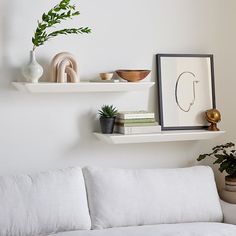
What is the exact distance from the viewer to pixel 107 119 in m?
3.37

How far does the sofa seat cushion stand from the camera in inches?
114

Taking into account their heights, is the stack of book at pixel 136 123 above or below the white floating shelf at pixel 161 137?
above

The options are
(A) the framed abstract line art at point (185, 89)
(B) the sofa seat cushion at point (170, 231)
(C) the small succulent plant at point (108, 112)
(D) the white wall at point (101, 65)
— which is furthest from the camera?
(A) the framed abstract line art at point (185, 89)

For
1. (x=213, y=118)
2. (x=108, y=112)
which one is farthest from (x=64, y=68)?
(x=213, y=118)

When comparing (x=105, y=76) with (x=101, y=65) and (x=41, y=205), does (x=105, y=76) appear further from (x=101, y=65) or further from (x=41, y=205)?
(x=41, y=205)

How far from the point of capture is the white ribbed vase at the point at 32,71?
10.3 ft

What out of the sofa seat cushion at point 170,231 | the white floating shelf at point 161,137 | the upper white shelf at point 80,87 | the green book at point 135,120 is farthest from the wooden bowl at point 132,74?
the sofa seat cushion at point 170,231

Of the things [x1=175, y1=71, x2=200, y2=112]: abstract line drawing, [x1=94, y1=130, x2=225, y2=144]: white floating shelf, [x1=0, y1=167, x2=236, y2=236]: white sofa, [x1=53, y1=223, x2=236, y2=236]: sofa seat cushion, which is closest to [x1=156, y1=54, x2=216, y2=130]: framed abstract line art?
[x1=175, y1=71, x2=200, y2=112]: abstract line drawing

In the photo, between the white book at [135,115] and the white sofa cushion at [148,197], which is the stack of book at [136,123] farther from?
the white sofa cushion at [148,197]

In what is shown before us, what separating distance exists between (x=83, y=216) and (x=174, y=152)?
3.00 ft

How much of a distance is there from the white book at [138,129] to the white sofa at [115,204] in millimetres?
247

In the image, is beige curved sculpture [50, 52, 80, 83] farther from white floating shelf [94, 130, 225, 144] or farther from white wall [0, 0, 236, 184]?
white floating shelf [94, 130, 225, 144]

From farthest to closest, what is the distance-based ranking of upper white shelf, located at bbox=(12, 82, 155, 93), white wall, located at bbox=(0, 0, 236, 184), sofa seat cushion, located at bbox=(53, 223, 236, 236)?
white wall, located at bbox=(0, 0, 236, 184), upper white shelf, located at bbox=(12, 82, 155, 93), sofa seat cushion, located at bbox=(53, 223, 236, 236)

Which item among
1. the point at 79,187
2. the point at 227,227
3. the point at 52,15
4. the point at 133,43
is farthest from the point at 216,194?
the point at 52,15
